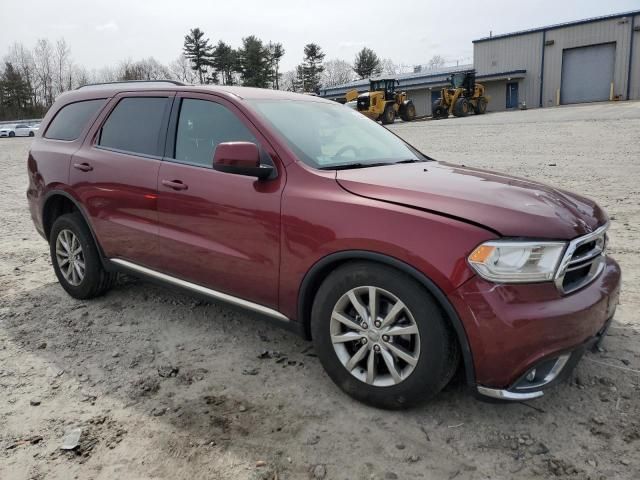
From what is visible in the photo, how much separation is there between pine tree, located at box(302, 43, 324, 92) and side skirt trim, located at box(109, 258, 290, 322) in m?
73.0

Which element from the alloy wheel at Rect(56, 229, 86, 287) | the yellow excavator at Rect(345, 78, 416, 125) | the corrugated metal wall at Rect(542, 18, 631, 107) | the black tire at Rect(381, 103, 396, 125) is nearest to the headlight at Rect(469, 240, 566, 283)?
the alloy wheel at Rect(56, 229, 86, 287)

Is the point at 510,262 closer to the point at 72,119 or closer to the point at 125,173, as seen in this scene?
the point at 125,173

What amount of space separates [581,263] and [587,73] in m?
43.9

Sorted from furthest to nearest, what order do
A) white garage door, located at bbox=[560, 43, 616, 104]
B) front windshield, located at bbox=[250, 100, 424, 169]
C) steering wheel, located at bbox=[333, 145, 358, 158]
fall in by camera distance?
white garage door, located at bbox=[560, 43, 616, 104]
steering wheel, located at bbox=[333, 145, 358, 158]
front windshield, located at bbox=[250, 100, 424, 169]

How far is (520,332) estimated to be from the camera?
7.69 ft

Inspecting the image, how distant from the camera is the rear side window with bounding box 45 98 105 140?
4.45m

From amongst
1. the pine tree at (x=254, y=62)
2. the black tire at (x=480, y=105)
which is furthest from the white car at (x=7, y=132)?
the black tire at (x=480, y=105)

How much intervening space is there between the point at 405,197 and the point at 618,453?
1541mm

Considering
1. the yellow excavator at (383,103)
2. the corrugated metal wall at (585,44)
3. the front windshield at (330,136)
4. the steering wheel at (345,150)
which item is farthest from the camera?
the corrugated metal wall at (585,44)

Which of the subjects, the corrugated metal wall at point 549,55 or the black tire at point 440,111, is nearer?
the black tire at point 440,111

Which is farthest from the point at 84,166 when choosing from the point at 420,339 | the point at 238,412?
the point at 420,339

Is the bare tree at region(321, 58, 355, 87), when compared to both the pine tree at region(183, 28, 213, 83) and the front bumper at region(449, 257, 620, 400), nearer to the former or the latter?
the pine tree at region(183, 28, 213, 83)

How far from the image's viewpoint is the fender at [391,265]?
2.44 meters

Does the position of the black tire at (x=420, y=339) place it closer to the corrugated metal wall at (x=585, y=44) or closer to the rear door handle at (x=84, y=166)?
the rear door handle at (x=84, y=166)
